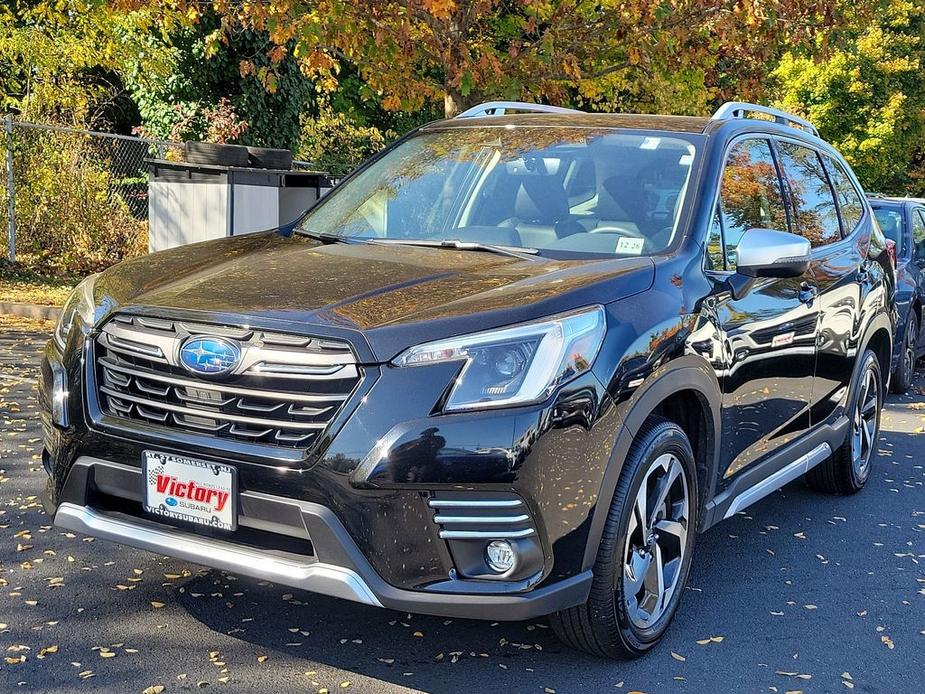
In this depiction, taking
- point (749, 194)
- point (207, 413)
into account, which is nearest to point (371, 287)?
point (207, 413)

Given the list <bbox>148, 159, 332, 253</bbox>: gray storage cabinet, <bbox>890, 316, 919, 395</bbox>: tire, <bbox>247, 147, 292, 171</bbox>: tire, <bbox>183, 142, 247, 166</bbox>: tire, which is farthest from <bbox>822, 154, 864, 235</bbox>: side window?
<bbox>247, 147, 292, 171</bbox>: tire

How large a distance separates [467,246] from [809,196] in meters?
2.07

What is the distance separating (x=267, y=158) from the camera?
13.7 m

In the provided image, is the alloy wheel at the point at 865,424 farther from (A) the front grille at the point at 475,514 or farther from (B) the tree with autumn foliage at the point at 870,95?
(B) the tree with autumn foliage at the point at 870,95

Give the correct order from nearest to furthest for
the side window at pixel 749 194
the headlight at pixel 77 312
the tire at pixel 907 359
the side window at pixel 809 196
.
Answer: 1. the headlight at pixel 77 312
2. the side window at pixel 749 194
3. the side window at pixel 809 196
4. the tire at pixel 907 359

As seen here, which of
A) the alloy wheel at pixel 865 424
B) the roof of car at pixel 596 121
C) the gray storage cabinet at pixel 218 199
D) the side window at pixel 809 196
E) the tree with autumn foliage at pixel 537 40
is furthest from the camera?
the gray storage cabinet at pixel 218 199

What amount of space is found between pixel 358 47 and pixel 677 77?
4.78 metres

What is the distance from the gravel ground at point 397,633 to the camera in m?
3.64

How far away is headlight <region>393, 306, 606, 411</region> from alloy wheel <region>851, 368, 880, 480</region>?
331 cm

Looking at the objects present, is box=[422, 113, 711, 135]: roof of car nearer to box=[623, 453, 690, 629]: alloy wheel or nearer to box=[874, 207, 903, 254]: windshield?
box=[623, 453, 690, 629]: alloy wheel

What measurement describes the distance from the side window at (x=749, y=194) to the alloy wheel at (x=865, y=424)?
166cm

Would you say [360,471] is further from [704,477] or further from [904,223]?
[904,223]

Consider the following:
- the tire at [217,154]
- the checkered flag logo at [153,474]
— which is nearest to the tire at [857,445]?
the checkered flag logo at [153,474]

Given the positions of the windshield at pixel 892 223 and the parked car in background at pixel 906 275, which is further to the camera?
the windshield at pixel 892 223
